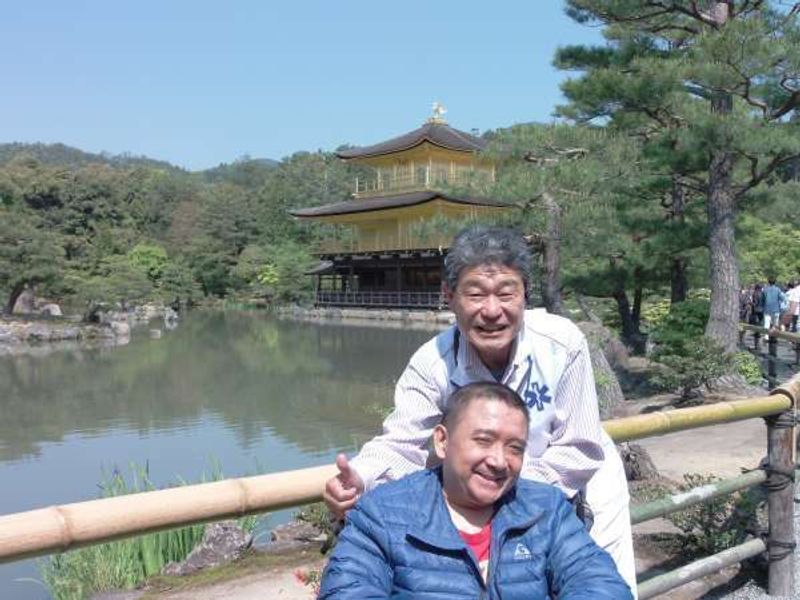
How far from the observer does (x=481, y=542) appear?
1271 mm

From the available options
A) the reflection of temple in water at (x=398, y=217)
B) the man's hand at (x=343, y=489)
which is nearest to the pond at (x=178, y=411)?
the man's hand at (x=343, y=489)

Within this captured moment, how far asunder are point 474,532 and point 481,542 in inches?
0.7

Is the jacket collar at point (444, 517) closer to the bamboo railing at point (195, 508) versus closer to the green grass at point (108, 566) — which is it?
the bamboo railing at point (195, 508)

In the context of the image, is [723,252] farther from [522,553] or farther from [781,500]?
[522,553]

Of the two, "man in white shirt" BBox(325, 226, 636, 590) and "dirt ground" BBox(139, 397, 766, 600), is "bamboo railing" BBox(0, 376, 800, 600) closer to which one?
"man in white shirt" BBox(325, 226, 636, 590)

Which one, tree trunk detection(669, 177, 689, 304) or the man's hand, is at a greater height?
tree trunk detection(669, 177, 689, 304)

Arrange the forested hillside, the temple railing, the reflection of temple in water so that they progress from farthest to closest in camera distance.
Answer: the forested hillside < the reflection of temple in water < the temple railing

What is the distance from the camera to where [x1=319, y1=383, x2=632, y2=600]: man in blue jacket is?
1205 millimetres

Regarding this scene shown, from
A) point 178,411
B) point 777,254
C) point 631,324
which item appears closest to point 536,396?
point 178,411

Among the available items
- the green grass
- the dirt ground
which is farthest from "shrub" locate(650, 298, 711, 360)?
the green grass

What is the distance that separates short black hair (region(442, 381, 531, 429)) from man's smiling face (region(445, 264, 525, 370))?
114mm

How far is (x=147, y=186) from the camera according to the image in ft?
138

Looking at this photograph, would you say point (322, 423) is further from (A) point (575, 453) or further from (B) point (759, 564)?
(A) point (575, 453)

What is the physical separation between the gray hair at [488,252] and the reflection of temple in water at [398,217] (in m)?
20.6
